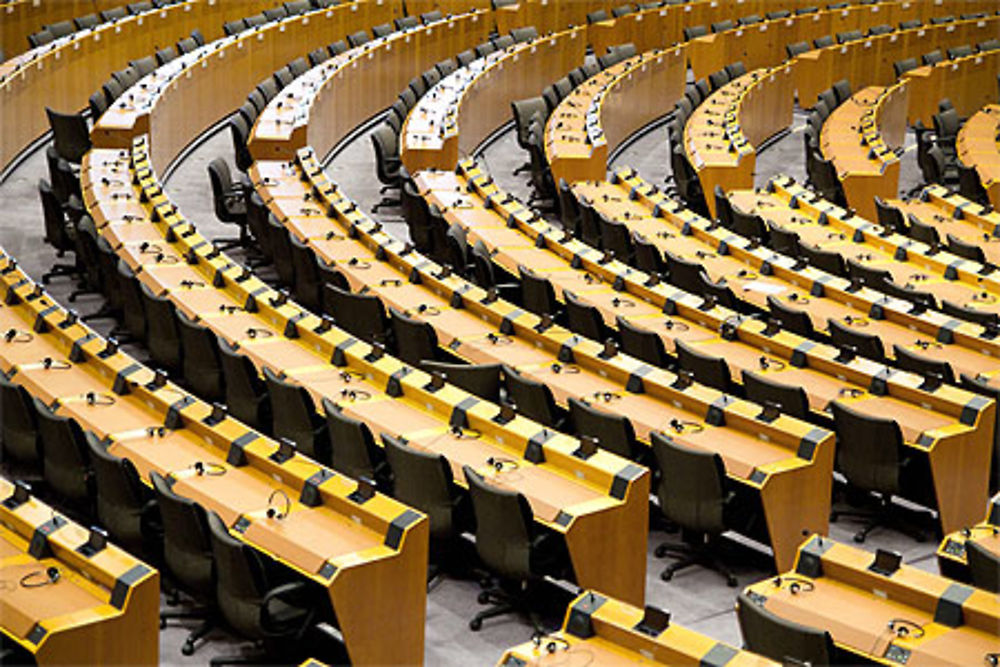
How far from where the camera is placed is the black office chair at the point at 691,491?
274 inches

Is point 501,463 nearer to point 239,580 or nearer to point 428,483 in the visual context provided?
point 428,483

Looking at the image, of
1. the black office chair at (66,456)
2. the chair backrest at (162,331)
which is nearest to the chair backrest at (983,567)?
the black office chair at (66,456)

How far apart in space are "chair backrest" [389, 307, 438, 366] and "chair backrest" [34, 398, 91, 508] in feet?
7.26

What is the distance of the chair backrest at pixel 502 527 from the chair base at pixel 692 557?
93cm

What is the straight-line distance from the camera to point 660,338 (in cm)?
864

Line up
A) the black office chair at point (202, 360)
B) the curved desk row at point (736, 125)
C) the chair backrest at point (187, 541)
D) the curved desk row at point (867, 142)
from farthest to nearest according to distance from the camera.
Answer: the curved desk row at point (867, 142), the curved desk row at point (736, 125), the black office chair at point (202, 360), the chair backrest at point (187, 541)

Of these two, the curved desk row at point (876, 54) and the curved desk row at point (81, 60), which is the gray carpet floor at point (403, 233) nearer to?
the curved desk row at point (81, 60)

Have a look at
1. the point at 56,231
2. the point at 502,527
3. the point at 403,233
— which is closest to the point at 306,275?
the point at 56,231

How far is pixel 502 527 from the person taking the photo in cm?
656

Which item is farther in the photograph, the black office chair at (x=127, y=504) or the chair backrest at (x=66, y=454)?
the chair backrest at (x=66, y=454)

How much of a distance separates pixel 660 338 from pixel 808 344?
83 centimetres

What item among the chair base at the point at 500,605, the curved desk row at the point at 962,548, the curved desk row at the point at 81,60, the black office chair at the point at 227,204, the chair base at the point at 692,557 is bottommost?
the chair base at the point at 692,557

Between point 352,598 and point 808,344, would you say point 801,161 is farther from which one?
point 352,598

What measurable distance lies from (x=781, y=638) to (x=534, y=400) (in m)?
2.56
